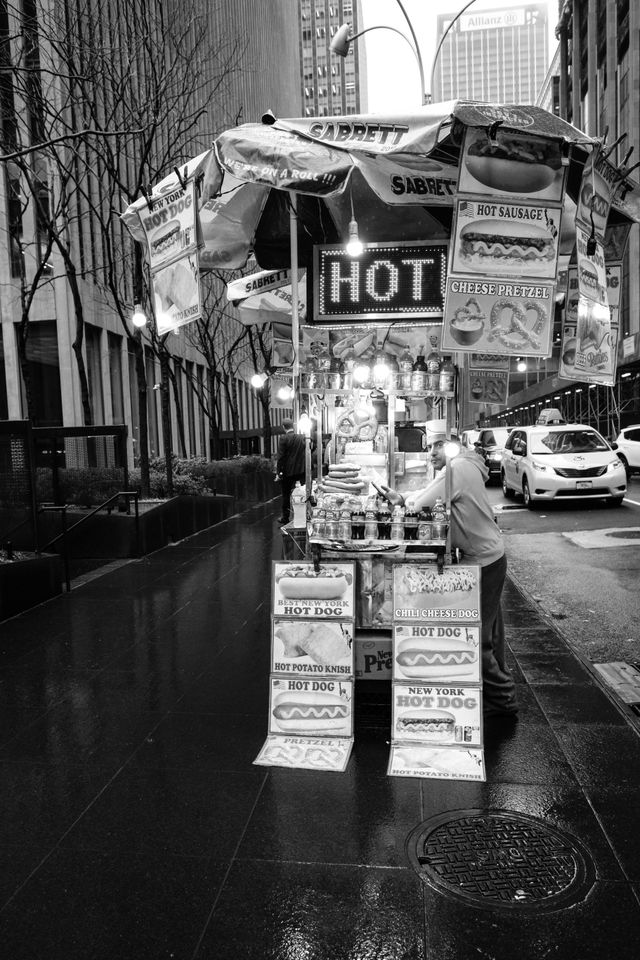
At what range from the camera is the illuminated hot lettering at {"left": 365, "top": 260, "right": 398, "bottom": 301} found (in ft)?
18.4

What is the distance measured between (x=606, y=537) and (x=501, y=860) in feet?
31.4

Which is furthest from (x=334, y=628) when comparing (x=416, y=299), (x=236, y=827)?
(x=416, y=299)

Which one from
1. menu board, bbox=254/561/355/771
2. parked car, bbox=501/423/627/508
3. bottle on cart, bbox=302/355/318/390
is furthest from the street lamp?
menu board, bbox=254/561/355/771

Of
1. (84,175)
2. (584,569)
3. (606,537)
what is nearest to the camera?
(584,569)

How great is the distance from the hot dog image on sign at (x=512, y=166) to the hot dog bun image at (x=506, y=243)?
0.66 ft

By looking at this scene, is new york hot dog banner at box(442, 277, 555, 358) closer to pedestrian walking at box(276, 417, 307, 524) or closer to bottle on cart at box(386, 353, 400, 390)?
bottle on cart at box(386, 353, 400, 390)

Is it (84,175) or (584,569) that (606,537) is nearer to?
(584,569)

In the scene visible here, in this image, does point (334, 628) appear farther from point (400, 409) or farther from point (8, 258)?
point (8, 258)

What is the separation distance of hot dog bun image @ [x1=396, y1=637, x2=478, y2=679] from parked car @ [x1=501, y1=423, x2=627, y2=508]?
11692 mm

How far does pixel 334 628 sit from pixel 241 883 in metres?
1.65

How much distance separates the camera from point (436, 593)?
14.0 feet

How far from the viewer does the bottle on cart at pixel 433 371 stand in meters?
6.46

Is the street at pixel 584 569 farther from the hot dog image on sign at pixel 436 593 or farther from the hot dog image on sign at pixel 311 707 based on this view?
the hot dog image on sign at pixel 311 707

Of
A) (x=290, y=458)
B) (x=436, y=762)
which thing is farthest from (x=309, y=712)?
(x=290, y=458)
